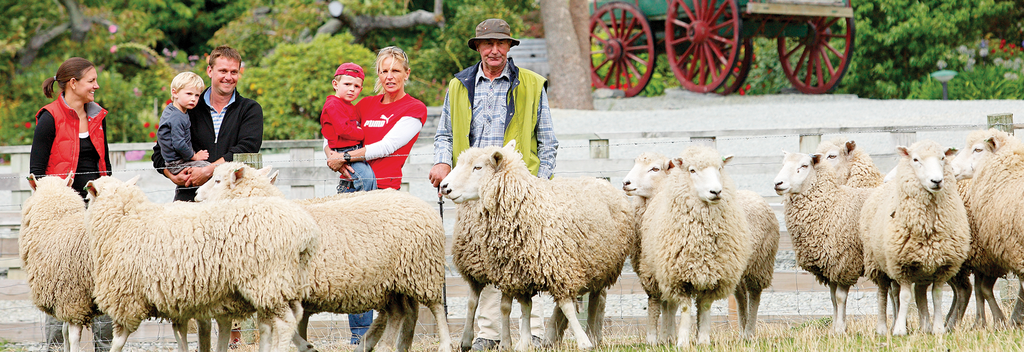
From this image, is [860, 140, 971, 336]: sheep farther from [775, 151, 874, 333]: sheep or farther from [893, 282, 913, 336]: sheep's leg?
[775, 151, 874, 333]: sheep

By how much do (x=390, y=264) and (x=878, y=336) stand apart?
249cm

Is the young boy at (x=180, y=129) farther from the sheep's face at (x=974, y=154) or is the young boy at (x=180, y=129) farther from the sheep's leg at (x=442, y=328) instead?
the sheep's face at (x=974, y=154)

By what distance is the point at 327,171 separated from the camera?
25.5ft

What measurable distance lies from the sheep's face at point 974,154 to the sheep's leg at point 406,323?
3.06 meters

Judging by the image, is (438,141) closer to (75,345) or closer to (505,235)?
(505,235)

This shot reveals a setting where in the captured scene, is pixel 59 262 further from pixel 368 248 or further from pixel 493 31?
pixel 493 31

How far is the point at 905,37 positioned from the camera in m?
18.2

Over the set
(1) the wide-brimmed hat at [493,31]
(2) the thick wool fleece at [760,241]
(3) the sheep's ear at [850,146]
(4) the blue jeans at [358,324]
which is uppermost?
(1) the wide-brimmed hat at [493,31]

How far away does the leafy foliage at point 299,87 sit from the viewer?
49.7 feet

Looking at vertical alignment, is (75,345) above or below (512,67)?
below

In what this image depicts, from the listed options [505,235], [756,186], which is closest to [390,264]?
[505,235]

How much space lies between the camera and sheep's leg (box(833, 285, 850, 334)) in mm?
5164

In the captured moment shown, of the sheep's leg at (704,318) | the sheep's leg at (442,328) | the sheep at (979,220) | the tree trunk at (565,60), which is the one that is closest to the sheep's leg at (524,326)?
the sheep's leg at (442,328)

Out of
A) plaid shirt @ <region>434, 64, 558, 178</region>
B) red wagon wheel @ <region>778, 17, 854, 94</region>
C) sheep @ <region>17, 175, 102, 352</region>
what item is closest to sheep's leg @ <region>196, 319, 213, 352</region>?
sheep @ <region>17, 175, 102, 352</region>
